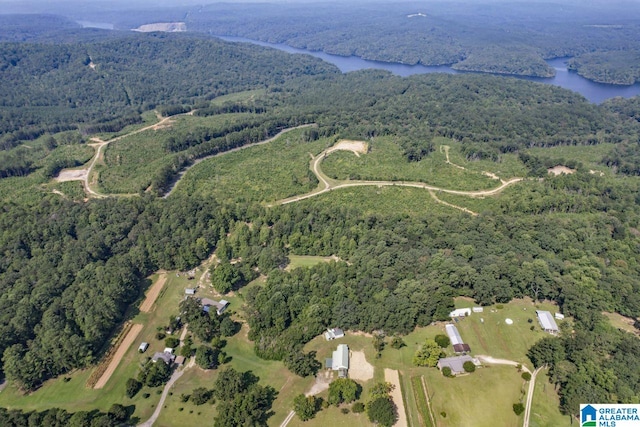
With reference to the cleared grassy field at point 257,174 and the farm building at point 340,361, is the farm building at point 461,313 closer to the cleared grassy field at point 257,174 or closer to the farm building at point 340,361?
the farm building at point 340,361

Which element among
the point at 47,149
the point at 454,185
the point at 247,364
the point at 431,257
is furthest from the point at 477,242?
the point at 47,149

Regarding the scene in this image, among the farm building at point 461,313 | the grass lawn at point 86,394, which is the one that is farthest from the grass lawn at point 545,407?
the grass lawn at point 86,394

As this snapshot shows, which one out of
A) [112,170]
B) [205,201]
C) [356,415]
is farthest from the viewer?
[112,170]

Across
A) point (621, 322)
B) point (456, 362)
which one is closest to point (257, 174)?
point (456, 362)

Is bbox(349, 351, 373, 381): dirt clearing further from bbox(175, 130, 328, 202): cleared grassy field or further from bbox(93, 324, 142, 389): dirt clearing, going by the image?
bbox(175, 130, 328, 202): cleared grassy field

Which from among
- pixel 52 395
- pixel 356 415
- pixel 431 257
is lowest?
pixel 52 395

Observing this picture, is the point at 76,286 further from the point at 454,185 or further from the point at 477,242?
the point at 454,185

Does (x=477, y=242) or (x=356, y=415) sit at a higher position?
(x=477, y=242)
